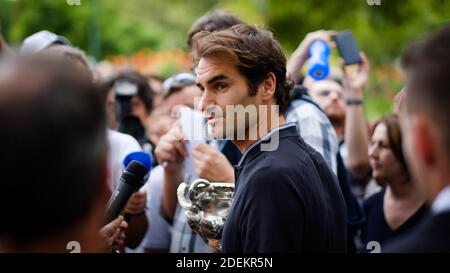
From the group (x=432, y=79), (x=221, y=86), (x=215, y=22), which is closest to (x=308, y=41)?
(x=215, y=22)

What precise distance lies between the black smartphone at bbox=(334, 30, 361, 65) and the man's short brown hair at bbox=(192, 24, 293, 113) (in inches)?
61.1

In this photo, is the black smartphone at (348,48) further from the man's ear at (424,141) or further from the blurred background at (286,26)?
the blurred background at (286,26)

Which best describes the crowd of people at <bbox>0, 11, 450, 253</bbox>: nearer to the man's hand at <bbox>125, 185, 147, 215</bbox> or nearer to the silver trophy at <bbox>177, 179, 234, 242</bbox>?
the man's hand at <bbox>125, 185, 147, 215</bbox>

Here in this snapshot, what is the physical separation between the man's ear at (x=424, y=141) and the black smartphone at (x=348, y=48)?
2829 mm

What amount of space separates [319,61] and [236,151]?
2.22 ft

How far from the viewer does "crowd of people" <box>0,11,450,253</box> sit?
1.32m

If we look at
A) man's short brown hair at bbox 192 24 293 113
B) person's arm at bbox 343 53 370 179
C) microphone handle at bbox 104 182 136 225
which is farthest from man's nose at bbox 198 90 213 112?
person's arm at bbox 343 53 370 179

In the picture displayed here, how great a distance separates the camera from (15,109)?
128 cm

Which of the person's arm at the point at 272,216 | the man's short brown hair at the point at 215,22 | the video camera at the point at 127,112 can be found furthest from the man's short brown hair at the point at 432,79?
the video camera at the point at 127,112

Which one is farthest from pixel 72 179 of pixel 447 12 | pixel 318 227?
pixel 447 12

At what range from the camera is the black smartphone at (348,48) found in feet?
13.9

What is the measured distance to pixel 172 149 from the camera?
3.75m

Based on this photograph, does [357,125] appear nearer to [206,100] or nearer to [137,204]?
[137,204]

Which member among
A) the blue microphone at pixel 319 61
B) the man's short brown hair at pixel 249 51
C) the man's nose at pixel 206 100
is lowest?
the man's nose at pixel 206 100
